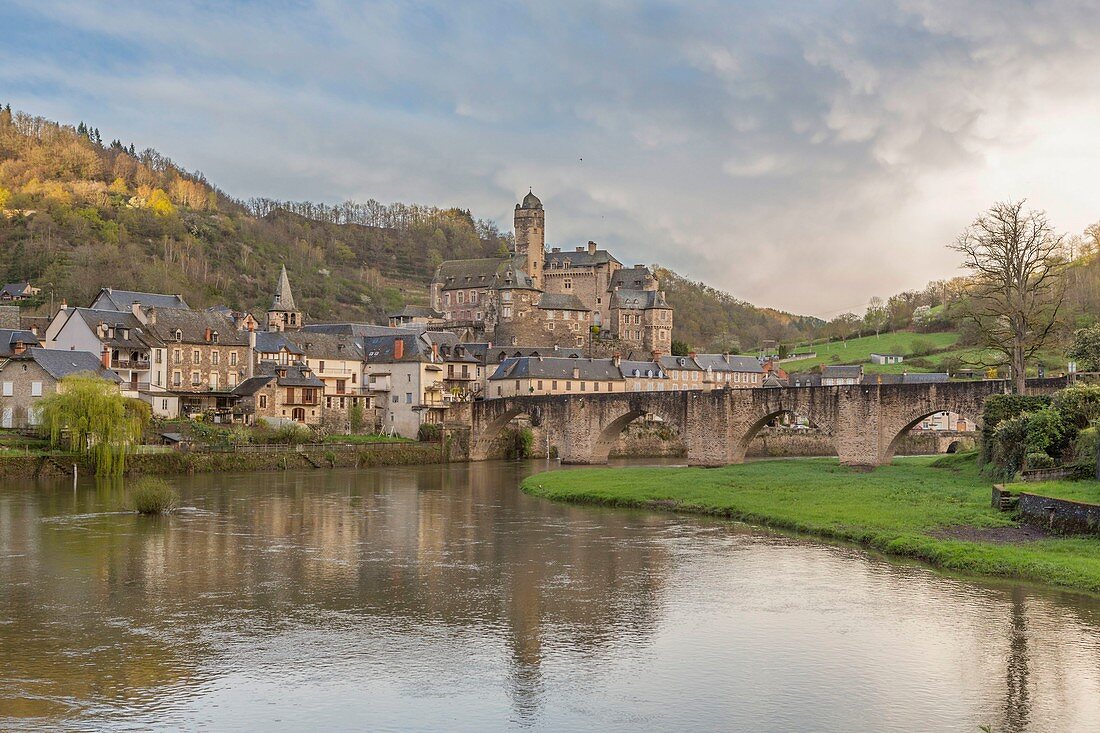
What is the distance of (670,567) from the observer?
1035 inches

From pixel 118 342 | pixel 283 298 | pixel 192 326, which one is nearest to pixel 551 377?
pixel 283 298

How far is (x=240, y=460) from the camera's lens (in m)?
57.8

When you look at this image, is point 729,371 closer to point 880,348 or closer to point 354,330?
point 880,348

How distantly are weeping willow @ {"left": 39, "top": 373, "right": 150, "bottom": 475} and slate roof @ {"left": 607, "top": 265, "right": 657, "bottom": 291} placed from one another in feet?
246

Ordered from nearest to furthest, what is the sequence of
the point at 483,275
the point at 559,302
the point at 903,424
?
the point at 903,424, the point at 559,302, the point at 483,275

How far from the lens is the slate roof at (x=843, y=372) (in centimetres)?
10031

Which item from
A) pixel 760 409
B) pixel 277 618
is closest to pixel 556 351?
pixel 760 409

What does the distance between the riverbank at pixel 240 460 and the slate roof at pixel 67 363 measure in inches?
253

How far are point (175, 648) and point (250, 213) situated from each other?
17065cm

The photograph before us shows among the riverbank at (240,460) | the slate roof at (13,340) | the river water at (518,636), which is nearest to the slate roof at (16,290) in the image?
the slate roof at (13,340)

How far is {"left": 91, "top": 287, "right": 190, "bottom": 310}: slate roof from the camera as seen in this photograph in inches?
3031

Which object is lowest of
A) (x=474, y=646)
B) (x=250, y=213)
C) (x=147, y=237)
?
(x=474, y=646)

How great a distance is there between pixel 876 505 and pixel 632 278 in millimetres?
87085

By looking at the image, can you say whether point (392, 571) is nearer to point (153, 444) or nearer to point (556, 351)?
point (153, 444)
